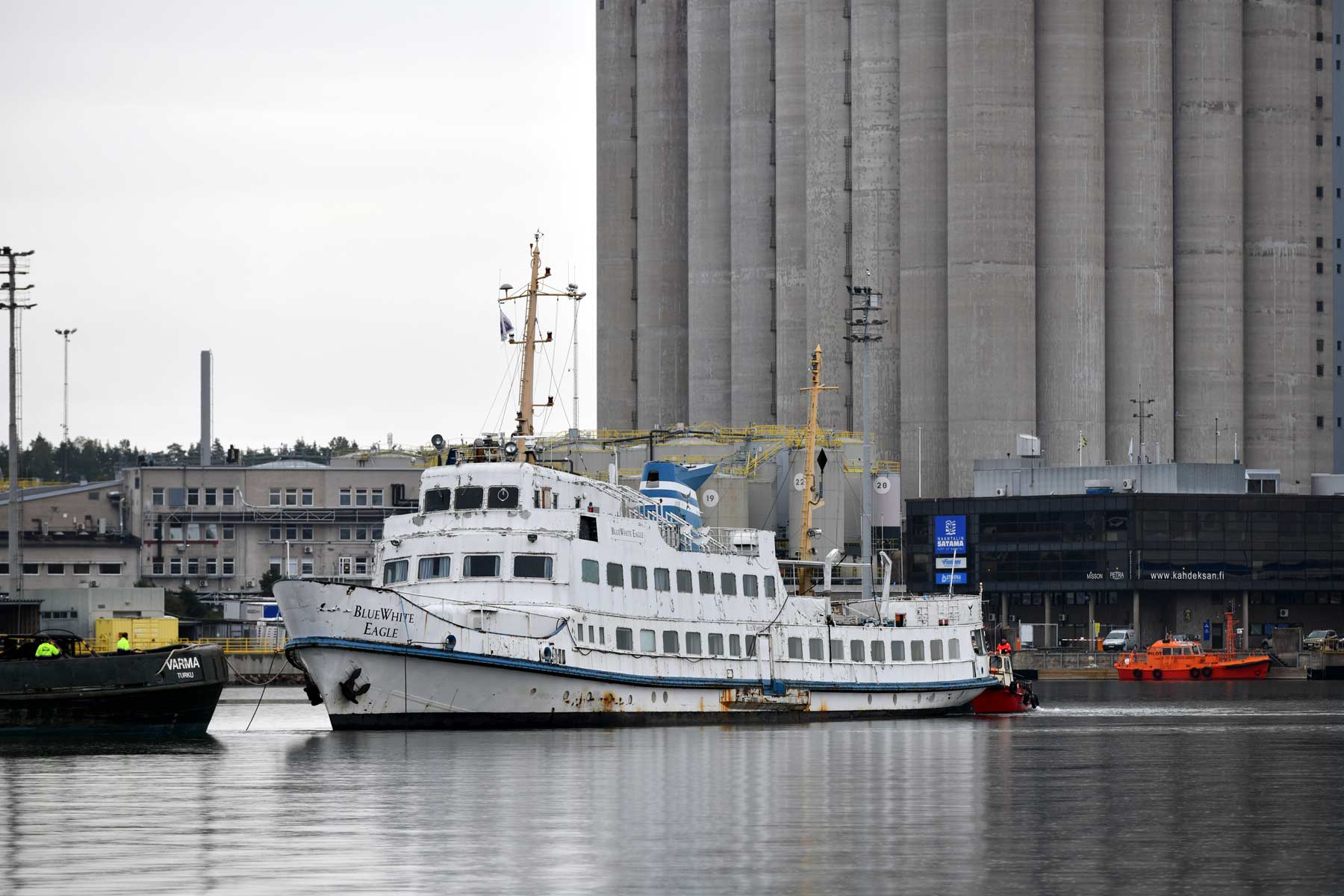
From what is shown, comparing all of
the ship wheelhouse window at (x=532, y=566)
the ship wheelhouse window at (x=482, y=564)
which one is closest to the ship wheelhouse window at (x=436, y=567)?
the ship wheelhouse window at (x=482, y=564)

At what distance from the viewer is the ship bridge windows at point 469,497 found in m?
64.2

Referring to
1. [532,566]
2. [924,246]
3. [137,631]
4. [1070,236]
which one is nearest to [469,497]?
[532,566]

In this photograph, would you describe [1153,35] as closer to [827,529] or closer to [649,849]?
[827,529]

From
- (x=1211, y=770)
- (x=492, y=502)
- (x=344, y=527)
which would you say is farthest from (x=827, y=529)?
(x=1211, y=770)

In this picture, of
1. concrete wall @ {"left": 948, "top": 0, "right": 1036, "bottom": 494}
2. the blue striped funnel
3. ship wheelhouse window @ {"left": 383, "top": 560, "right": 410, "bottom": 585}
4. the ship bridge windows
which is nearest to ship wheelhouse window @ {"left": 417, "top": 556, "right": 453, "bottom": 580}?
ship wheelhouse window @ {"left": 383, "top": 560, "right": 410, "bottom": 585}

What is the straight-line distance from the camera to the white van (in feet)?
486

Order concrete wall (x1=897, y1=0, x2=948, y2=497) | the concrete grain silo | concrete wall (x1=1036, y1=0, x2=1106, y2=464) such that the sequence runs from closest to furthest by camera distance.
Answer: concrete wall (x1=1036, y1=0, x2=1106, y2=464)
concrete wall (x1=897, y1=0, x2=948, y2=497)
the concrete grain silo

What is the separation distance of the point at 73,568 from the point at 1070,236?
71953 mm

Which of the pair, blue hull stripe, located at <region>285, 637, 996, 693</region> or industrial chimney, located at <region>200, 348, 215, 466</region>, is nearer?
blue hull stripe, located at <region>285, 637, 996, 693</region>

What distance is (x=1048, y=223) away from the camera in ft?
543

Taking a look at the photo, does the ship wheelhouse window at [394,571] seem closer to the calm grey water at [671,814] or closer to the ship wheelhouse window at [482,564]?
the ship wheelhouse window at [482,564]

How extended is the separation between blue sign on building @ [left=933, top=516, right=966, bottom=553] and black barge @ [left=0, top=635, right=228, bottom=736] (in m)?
103

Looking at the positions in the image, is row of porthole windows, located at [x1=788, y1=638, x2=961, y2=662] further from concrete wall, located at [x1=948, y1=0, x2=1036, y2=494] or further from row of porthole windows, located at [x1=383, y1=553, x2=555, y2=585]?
concrete wall, located at [x1=948, y1=0, x2=1036, y2=494]

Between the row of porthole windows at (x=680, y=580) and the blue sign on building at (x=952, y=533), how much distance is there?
90.0 m
